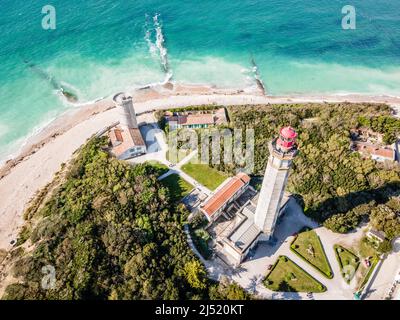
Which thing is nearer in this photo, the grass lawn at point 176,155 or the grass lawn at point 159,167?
the grass lawn at point 159,167

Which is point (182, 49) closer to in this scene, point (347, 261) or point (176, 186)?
point (176, 186)


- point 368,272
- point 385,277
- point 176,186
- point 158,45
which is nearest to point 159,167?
point 176,186

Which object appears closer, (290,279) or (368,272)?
(290,279)

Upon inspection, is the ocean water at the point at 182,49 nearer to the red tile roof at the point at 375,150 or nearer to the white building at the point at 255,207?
the red tile roof at the point at 375,150

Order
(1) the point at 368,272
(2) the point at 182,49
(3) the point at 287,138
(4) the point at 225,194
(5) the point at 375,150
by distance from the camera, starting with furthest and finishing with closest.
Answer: (2) the point at 182,49 → (5) the point at 375,150 → (4) the point at 225,194 → (1) the point at 368,272 → (3) the point at 287,138

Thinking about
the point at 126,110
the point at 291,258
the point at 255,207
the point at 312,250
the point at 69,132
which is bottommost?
A: the point at 312,250

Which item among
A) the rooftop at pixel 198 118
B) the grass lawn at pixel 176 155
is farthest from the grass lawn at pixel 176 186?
the rooftop at pixel 198 118
